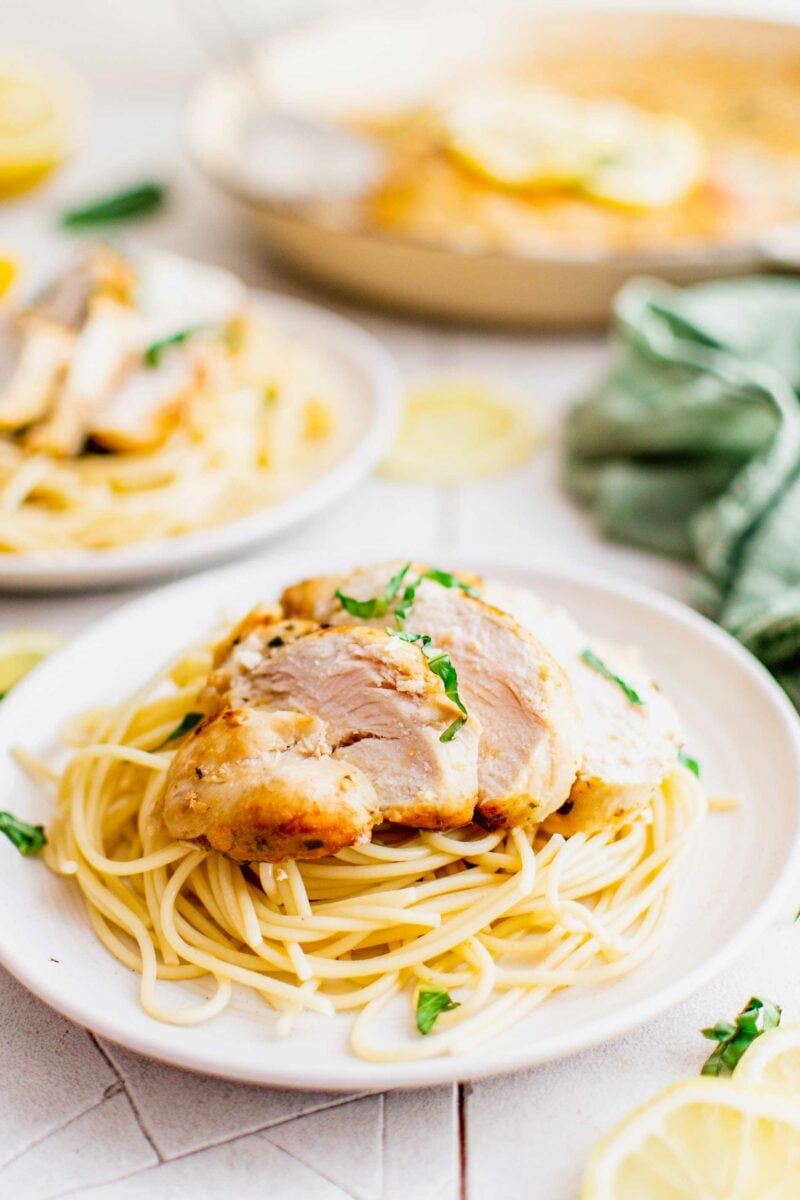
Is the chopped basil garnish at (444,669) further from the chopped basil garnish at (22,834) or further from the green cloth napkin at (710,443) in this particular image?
the green cloth napkin at (710,443)

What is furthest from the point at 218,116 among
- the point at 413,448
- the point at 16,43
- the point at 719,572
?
the point at 719,572

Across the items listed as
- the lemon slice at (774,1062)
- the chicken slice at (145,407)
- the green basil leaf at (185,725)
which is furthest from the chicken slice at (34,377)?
the lemon slice at (774,1062)

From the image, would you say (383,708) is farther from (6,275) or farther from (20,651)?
(6,275)

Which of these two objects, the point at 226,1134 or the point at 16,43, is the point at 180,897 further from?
the point at 16,43

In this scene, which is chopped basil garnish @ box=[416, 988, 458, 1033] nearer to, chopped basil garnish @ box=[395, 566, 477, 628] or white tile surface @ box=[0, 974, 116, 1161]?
white tile surface @ box=[0, 974, 116, 1161]

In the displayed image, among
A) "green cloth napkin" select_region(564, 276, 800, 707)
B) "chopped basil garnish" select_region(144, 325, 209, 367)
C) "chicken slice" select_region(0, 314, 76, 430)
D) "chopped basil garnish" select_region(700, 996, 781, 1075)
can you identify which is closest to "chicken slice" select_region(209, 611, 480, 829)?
"chopped basil garnish" select_region(700, 996, 781, 1075)
